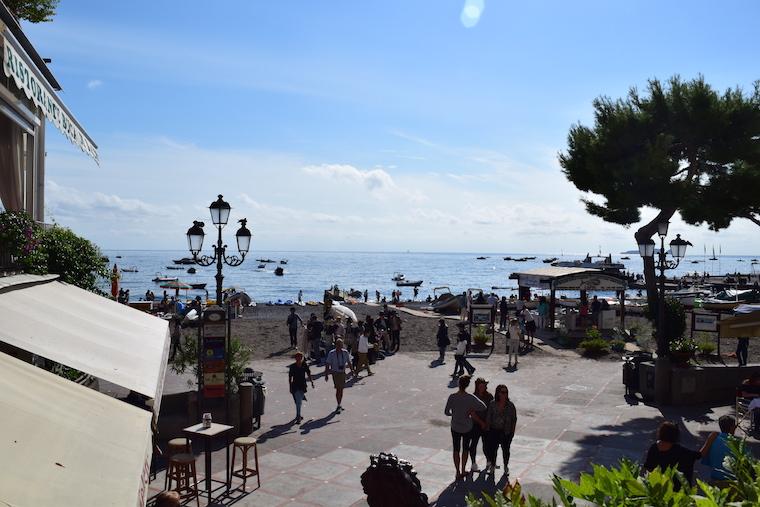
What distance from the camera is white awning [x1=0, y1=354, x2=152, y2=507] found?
3.28 meters

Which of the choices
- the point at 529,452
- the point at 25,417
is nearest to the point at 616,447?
the point at 529,452

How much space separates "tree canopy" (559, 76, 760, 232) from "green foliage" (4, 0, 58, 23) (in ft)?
63.0

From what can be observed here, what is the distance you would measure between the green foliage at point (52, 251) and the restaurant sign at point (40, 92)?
4.39 feet

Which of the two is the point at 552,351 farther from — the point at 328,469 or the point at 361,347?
the point at 328,469

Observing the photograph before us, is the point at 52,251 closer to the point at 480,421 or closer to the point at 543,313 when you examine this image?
the point at 480,421

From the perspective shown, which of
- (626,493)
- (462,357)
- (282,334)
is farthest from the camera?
(282,334)

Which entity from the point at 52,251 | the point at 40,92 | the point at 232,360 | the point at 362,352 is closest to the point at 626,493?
the point at 40,92

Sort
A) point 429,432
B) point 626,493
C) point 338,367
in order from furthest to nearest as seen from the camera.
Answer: point 338,367 → point 429,432 → point 626,493

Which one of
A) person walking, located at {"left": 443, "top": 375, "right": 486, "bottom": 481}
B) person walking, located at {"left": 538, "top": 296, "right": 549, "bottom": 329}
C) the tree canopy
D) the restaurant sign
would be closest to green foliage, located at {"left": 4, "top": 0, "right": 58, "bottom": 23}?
the restaurant sign

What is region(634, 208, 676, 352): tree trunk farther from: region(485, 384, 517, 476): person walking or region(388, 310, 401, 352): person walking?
region(485, 384, 517, 476): person walking

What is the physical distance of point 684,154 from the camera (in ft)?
81.6

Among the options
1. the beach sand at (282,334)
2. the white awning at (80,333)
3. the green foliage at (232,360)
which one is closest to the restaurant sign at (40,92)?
the white awning at (80,333)

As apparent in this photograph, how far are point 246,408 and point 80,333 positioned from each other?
20.1 feet

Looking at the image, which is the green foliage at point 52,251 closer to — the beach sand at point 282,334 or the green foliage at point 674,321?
the beach sand at point 282,334
